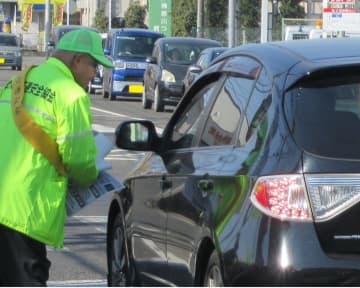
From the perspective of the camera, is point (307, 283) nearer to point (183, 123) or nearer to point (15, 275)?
point (15, 275)

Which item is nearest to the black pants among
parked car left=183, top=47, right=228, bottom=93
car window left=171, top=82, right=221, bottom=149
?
car window left=171, top=82, right=221, bottom=149

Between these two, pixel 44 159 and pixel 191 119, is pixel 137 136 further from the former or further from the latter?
pixel 44 159

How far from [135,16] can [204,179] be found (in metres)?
73.7

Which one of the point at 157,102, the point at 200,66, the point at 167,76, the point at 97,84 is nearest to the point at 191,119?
the point at 200,66

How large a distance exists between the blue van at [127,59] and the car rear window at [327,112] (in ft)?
89.1

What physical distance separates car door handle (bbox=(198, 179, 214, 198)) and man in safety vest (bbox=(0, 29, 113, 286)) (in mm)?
547

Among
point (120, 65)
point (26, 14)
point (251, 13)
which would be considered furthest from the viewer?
point (26, 14)

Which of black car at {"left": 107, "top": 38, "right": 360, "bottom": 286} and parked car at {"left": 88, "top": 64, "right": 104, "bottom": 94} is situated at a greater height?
black car at {"left": 107, "top": 38, "right": 360, "bottom": 286}

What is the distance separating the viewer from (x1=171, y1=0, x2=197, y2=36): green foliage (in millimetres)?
62688

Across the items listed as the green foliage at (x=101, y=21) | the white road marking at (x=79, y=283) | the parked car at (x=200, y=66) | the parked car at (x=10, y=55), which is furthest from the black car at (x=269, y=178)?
the green foliage at (x=101, y=21)

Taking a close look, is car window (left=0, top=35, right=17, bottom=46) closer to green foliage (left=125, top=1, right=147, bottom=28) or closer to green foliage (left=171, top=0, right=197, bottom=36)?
green foliage (left=171, top=0, right=197, bottom=36)

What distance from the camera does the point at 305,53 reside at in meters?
5.62

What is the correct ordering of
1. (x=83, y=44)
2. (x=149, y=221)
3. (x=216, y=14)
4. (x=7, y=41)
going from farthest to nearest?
(x=216, y=14) → (x=7, y=41) → (x=149, y=221) → (x=83, y=44)

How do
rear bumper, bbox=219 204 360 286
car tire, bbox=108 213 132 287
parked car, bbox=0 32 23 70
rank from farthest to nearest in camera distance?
parked car, bbox=0 32 23 70
car tire, bbox=108 213 132 287
rear bumper, bbox=219 204 360 286
